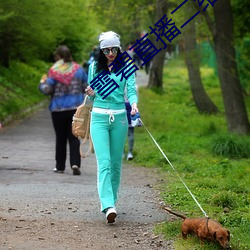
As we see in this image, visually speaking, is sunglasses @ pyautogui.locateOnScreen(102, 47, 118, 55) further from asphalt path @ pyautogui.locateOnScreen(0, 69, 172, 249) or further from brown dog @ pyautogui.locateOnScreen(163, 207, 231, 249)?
brown dog @ pyautogui.locateOnScreen(163, 207, 231, 249)

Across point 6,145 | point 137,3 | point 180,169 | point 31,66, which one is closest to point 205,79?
point 31,66

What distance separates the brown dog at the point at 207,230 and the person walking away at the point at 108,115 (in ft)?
3.66

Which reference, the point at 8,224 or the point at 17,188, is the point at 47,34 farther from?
the point at 8,224

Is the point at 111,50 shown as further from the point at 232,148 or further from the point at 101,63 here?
the point at 232,148

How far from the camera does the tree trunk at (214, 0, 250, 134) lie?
15625mm

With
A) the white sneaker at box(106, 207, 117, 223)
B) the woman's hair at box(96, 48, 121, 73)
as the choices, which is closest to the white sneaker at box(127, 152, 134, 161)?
the woman's hair at box(96, 48, 121, 73)

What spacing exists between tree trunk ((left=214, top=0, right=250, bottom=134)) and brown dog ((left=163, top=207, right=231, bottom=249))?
9.84 meters

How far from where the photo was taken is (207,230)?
5.97 meters

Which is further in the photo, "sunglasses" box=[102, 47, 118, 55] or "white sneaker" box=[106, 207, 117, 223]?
"sunglasses" box=[102, 47, 118, 55]

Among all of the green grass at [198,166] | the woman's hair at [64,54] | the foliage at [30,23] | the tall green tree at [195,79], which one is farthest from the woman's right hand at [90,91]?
the tall green tree at [195,79]

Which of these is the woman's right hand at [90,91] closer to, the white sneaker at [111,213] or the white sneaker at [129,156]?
the white sneaker at [111,213]

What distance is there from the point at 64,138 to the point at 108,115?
13.0 ft

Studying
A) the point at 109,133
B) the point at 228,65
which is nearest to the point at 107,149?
the point at 109,133

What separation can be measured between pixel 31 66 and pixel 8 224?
23.1m
